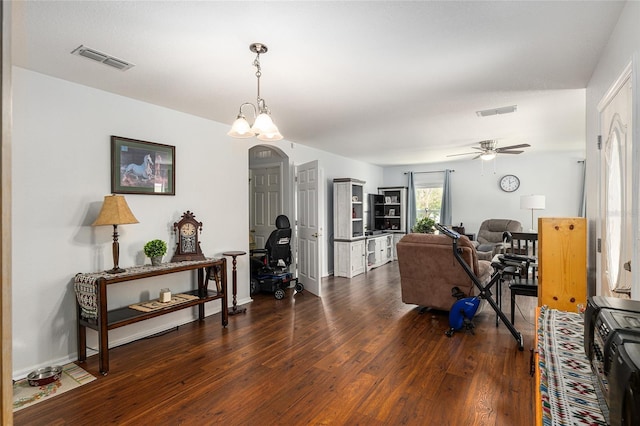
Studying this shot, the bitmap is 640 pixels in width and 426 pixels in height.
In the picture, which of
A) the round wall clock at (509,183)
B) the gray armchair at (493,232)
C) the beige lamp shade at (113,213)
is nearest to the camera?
the beige lamp shade at (113,213)

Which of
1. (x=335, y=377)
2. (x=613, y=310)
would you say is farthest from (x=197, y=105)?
(x=613, y=310)

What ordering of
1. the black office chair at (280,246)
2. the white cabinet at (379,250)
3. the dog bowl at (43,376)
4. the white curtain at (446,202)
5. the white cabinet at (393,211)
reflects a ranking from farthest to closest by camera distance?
1. the white cabinet at (393,211)
2. the white curtain at (446,202)
3. the white cabinet at (379,250)
4. the black office chair at (280,246)
5. the dog bowl at (43,376)

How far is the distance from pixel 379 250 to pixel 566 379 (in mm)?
6419

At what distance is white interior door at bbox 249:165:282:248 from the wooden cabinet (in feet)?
13.1

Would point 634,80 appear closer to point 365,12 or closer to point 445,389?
point 365,12

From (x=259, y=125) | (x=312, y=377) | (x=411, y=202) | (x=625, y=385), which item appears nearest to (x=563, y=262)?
(x=312, y=377)

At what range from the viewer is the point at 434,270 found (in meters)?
3.89

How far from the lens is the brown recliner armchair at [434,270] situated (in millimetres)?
3719

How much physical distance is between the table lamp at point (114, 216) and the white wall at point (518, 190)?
719cm

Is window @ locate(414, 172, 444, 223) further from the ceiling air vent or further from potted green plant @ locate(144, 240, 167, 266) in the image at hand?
the ceiling air vent

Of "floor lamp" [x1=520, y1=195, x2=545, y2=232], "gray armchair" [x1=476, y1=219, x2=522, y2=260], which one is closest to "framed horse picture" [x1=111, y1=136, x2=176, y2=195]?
"gray armchair" [x1=476, y1=219, x2=522, y2=260]

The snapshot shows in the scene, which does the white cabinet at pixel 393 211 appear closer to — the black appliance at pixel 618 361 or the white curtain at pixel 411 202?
the white curtain at pixel 411 202

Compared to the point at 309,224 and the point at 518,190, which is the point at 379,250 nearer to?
the point at 309,224

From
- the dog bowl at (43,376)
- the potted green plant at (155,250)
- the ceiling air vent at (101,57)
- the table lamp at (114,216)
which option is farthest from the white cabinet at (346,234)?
the dog bowl at (43,376)
